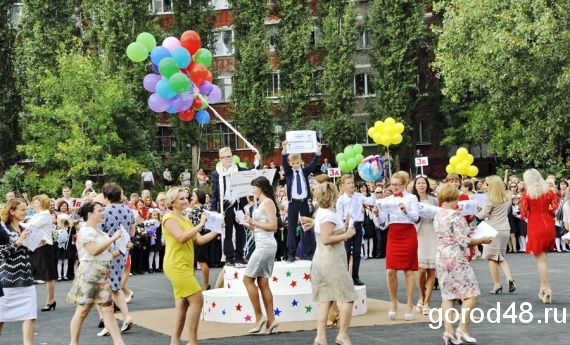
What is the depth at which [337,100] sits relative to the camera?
53969 mm

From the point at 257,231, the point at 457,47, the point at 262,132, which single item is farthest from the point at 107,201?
the point at 262,132

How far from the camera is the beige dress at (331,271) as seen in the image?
37.7 ft

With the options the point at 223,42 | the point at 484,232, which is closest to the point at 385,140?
the point at 484,232

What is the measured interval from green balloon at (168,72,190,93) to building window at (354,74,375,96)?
40203 mm

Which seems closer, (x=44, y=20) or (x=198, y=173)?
(x=198, y=173)

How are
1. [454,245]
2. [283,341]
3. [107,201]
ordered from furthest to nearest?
[107,201] → [283,341] → [454,245]

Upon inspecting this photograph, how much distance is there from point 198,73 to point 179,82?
2.29 ft

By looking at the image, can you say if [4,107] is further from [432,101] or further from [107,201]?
[107,201]

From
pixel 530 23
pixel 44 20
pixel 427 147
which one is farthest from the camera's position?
pixel 427 147

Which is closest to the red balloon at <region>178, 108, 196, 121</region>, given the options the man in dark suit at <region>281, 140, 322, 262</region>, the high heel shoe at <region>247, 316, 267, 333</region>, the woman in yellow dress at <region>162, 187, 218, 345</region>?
the man in dark suit at <region>281, 140, 322, 262</region>

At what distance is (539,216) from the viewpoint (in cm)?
1584

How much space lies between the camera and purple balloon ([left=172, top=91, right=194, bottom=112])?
19281 millimetres

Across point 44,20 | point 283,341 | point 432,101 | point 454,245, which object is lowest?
point 283,341

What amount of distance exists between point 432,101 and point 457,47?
1277 cm
